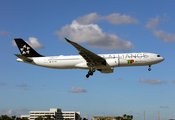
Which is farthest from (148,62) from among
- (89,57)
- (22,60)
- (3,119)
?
(3,119)

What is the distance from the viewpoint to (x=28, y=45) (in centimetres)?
6197

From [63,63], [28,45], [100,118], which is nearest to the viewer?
[63,63]

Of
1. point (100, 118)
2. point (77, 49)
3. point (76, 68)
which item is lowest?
point (100, 118)

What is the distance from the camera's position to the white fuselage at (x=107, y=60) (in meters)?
54.4

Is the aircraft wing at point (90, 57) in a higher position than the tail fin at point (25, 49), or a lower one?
lower

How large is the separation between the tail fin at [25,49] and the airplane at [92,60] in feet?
4.09

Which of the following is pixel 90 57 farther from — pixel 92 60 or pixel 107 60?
pixel 107 60

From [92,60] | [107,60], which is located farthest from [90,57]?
[107,60]

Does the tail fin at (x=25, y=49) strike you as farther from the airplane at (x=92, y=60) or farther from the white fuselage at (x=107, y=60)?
the white fuselage at (x=107, y=60)

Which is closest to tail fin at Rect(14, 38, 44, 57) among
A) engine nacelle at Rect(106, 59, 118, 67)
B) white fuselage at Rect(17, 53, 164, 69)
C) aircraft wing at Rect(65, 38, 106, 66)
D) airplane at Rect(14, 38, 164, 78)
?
airplane at Rect(14, 38, 164, 78)

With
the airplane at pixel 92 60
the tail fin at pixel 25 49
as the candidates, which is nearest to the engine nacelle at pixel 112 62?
the airplane at pixel 92 60

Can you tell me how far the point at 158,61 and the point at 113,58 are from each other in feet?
36.8

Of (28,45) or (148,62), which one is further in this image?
(28,45)

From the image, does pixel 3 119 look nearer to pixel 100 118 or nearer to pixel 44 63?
pixel 100 118
